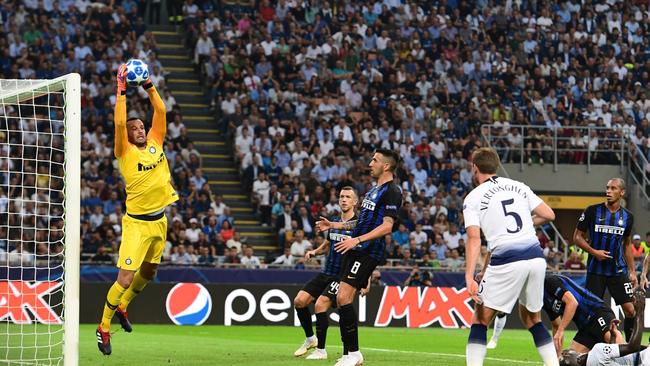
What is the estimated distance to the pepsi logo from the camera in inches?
953

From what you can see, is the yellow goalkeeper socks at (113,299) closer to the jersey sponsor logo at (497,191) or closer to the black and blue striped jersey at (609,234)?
the jersey sponsor logo at (497,191)

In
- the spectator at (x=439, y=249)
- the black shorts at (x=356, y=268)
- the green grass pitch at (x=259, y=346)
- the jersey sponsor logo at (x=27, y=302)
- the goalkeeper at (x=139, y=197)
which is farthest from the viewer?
the spectator at (x=439, y=249)

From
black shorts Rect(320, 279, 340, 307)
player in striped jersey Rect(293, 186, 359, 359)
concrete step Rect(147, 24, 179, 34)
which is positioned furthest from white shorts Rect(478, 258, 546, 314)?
concrete step Rect(147, 24, 179, 34)

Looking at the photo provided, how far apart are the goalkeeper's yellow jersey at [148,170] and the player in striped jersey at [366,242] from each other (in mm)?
1976

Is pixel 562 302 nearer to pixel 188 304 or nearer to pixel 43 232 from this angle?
pixel 188 304

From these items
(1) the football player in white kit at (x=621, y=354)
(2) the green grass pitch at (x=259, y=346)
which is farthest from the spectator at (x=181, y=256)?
(1) the football player in white kit at (x=621, y=354)

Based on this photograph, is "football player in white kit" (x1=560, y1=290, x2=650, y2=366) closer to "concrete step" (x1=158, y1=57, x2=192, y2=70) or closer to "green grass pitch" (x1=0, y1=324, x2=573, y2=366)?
"green grass pitch" (x1=0, y1=324, x2=573, y2=366)

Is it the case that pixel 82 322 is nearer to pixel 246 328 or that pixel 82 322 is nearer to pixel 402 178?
pixel 246 328

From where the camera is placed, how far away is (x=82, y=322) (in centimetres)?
2375

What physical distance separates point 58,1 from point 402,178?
10354mm

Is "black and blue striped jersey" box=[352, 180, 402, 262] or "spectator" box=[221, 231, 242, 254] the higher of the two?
"black and blue striped jersey" box=[352, 180, 402, 262]

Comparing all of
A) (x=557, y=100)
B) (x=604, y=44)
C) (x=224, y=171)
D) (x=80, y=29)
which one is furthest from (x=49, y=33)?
(x=604, y=44)

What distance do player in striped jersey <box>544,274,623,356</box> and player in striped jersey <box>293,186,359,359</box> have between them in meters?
3.13

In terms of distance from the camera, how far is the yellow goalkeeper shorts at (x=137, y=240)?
13.6 meters
